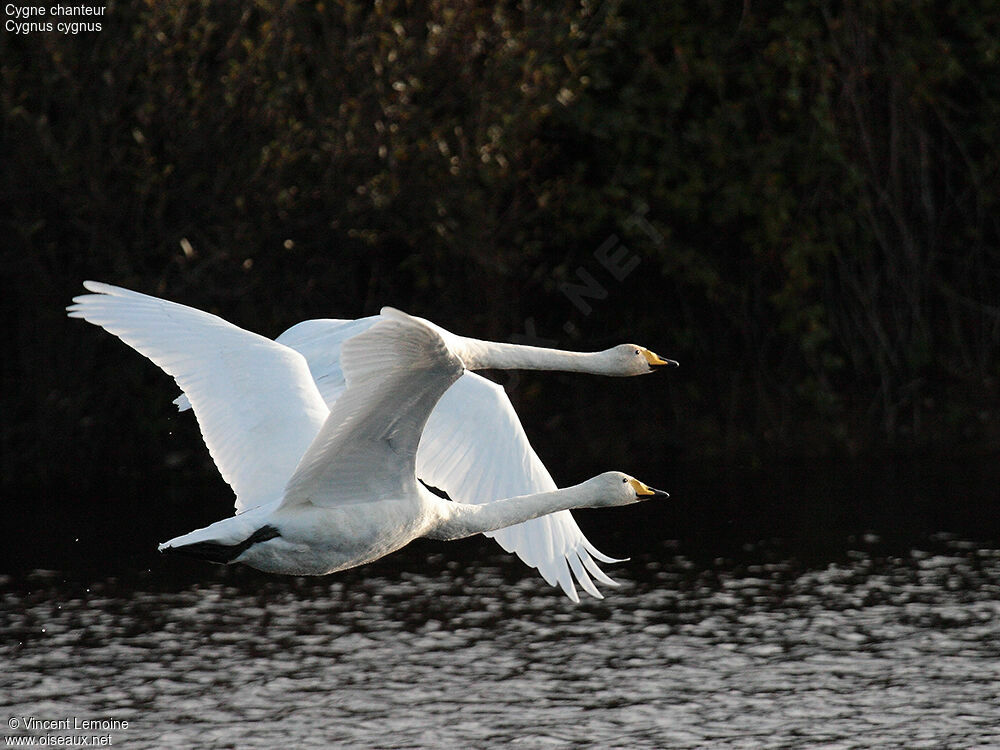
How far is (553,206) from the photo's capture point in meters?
19.4

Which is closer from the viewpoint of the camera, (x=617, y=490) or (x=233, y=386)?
(x=233, y=386)

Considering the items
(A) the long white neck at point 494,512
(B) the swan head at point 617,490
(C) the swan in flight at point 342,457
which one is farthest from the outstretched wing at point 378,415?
(B) the swan head at point 617,490

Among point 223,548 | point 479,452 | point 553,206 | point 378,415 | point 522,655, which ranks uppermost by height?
point 553,206

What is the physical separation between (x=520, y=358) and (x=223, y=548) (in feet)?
5.24

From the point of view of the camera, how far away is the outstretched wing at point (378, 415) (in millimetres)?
5980

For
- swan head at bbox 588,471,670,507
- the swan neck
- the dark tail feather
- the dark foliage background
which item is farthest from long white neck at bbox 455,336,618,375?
the dark foliage background

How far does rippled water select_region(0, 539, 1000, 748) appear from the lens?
9742 millimetres

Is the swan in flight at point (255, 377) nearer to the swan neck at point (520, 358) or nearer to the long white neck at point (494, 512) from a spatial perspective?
the swan neck at point (520, 358)

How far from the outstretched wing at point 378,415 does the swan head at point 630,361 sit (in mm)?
1645

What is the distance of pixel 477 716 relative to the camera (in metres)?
9.93

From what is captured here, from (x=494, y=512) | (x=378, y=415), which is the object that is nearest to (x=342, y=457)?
(x=378, y=415)

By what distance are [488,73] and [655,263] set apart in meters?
4.41

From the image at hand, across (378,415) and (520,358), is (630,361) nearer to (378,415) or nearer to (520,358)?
(520,358)

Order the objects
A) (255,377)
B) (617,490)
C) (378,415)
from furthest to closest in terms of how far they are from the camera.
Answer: (617,490), (255,377), (378,415)
